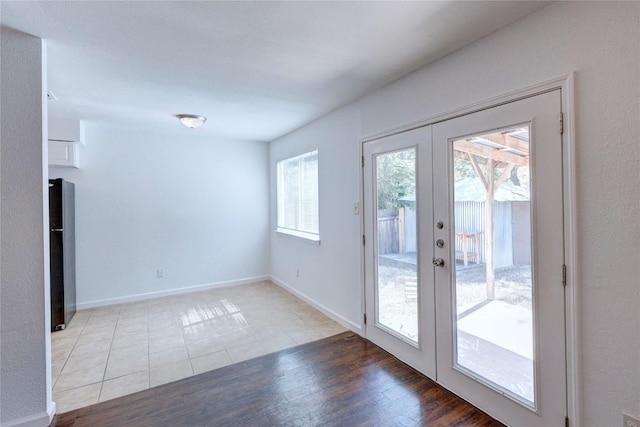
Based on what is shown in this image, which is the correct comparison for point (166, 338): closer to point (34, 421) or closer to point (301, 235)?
point (34, 421)

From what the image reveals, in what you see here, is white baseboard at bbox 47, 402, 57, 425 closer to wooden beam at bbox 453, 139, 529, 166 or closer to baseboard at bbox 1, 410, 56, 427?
baseboard at bbox 1, 410, 56, 427

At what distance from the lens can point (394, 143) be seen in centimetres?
257

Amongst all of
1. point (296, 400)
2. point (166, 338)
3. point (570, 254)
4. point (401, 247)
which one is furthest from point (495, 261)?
point (166, 338)

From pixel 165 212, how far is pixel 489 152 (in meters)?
4.28

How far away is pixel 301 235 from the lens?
425 cm

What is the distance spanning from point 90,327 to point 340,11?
4032mm

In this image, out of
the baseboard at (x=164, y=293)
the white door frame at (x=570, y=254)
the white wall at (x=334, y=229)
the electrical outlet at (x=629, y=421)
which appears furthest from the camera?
the baseboard at (x=164, y=293)

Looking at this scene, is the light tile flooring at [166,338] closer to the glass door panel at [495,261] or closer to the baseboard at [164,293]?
the baseboard at [164,293]

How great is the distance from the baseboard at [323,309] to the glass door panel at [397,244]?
0.47 metres

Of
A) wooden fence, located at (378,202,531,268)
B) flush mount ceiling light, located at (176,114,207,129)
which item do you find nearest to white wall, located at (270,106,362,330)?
wooden fence, located at (378,202,531,268)

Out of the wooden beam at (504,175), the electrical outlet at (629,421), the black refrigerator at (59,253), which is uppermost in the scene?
the wooden beam at (504,175)

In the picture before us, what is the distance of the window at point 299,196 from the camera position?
13.4 feet

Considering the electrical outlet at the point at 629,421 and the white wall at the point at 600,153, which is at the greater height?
the white wall at the point at 600,153

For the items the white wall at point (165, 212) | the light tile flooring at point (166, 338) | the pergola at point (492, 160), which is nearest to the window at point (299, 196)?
Result: the white wall at point (165, 212)
